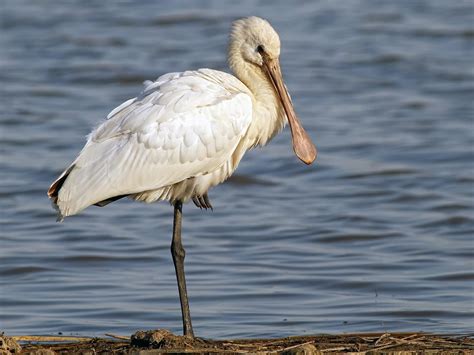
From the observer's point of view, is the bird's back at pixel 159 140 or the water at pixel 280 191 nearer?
the bird's back at pixel 159 140

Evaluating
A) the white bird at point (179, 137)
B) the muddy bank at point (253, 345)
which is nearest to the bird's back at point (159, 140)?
the white bird at point (179, 137)

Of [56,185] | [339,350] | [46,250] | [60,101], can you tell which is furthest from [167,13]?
[339,350]

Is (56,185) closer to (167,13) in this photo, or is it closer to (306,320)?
(306,320)

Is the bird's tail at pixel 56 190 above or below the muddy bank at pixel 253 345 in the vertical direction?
above

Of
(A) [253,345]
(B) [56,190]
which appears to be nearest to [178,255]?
(B) [56,190]

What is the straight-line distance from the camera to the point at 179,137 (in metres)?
10.2

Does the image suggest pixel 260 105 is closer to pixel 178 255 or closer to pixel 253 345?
pixel 178 255

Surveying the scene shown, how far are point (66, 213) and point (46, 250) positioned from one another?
4648mm

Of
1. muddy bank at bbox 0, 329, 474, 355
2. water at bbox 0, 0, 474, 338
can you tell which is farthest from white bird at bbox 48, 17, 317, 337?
water at bbox 0, 0, 474, 338

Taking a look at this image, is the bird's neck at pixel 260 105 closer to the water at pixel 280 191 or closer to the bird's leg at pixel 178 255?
the bird's leg at pixel 178 255

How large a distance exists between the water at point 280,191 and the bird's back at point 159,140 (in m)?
1.67

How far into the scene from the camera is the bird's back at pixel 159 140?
998 cm

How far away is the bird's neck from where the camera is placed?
10375 millimetres

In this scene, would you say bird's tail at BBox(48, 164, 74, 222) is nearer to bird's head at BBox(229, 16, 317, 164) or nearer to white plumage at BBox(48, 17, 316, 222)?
white plumage at BBox(48, 17, 316, 222)
